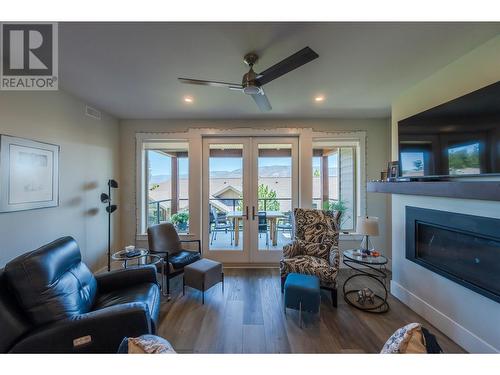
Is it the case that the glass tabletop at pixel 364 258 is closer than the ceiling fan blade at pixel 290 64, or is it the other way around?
the ceiling fan blade at pixel 290 64

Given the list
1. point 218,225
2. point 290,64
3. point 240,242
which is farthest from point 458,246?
point 218,225

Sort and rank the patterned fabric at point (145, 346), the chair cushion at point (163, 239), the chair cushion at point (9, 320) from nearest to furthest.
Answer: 1. the patterned fabric at point (145, 346)
2. the chair cushion at point (9, 320)
3. the chair cushion at point (163, 239)

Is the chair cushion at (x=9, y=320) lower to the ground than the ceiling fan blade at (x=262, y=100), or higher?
lower

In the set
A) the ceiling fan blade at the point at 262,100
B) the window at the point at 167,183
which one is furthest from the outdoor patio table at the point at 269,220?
the ceiling fan blade at the point at 262,100

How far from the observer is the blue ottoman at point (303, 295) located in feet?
7.09

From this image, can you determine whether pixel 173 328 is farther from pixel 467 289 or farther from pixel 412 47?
pixel 412 47

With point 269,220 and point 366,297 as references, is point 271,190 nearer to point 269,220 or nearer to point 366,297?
point 269,220

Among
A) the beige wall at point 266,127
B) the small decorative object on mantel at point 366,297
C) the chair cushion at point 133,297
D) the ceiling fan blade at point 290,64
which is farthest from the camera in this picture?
the beige wall at point 266,127

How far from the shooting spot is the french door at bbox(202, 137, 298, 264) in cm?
384

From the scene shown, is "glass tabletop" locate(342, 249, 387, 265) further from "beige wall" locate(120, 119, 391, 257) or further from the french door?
the french door

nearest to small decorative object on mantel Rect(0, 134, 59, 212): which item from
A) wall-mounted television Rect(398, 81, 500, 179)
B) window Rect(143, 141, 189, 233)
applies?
window Rect(143, 141, 189, 233)

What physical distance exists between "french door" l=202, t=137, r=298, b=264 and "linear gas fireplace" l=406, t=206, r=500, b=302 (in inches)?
→ 71.4

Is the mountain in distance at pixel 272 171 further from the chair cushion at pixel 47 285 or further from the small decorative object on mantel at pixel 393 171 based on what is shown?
the chair cushion at pixel 47 285

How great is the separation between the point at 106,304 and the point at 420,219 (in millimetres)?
3334
